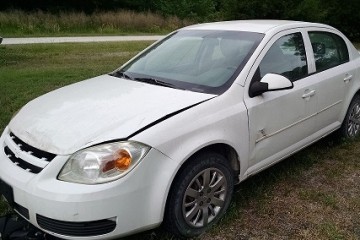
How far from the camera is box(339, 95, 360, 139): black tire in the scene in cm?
490

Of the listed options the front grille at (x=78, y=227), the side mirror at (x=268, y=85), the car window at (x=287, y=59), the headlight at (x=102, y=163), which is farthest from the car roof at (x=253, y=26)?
the front grille at (x=78, y=227)

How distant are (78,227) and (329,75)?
2957 mm

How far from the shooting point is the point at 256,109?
3406 mm

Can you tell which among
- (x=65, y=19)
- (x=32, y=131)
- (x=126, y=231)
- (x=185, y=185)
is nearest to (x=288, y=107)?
(x=185, y=185)

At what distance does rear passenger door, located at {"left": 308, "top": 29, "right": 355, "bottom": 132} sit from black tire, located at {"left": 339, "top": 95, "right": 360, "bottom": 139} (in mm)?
213

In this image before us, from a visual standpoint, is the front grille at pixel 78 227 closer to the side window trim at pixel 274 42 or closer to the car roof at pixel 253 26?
the side window trim at pixel 274 42

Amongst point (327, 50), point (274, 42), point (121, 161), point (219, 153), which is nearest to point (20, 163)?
point (121, 161)

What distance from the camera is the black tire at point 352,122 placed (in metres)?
4.90

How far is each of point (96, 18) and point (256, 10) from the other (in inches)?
317

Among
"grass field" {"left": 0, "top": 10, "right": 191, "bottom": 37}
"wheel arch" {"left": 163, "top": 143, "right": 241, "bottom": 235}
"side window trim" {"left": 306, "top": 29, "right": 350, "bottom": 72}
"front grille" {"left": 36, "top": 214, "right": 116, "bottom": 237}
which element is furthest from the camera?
"grass field" {"left": 0, "top": 10, "right": 191, "bottom": 37}

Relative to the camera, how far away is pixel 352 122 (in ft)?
16.6

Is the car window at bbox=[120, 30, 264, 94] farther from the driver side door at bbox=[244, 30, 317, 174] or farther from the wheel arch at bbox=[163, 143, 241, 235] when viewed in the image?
the wheel arch at bbox=[163, 143, 241, 235]

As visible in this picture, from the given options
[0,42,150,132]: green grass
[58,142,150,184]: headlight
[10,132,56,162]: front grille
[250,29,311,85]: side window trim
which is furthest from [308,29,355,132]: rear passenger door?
[0,42,150,132]: green grass

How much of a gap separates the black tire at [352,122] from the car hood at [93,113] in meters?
2.40
